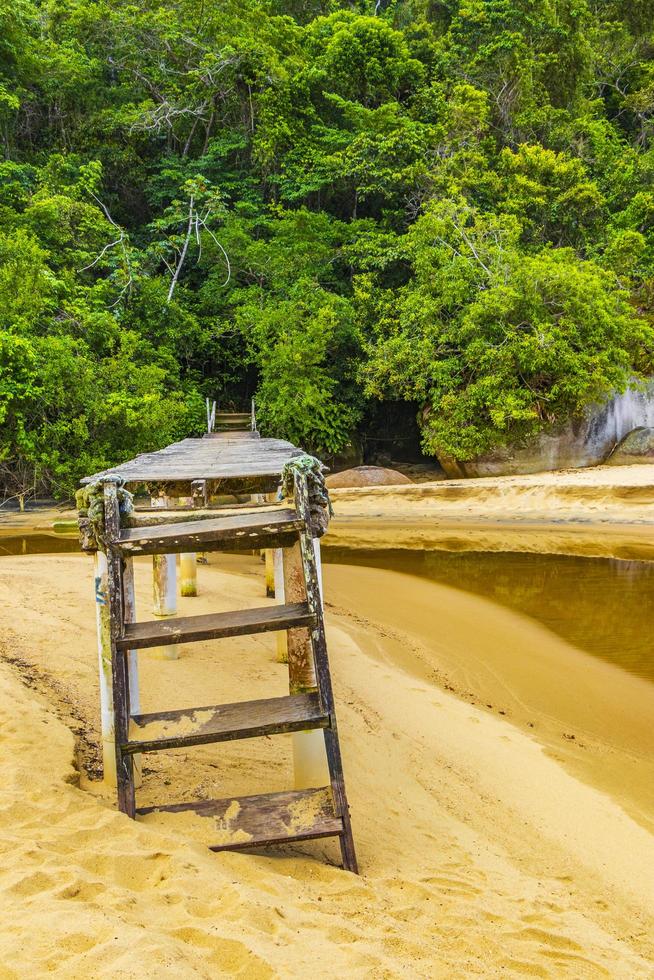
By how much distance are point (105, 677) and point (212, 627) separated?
2.23 ft

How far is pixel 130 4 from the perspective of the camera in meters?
22.8

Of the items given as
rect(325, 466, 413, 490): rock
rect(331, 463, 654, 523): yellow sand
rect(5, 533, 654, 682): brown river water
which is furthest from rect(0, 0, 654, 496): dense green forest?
rect(5, 533, 654, 682): brown river water

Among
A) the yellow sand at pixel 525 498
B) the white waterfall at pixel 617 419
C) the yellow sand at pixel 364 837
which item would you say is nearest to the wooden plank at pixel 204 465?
the yellow sand at pixel 364 837

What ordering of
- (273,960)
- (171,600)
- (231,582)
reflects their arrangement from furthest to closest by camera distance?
1. (231,582)
2. (171,600)
3. (273,960)

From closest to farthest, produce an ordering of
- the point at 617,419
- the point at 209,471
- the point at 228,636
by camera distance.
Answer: the point at 228,636 → the point at 209,471 → the point at 617,419

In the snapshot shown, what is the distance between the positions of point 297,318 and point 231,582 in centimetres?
1116

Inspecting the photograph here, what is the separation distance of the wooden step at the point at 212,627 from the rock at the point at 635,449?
15903mm

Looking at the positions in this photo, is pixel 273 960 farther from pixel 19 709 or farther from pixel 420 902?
pixel 19 709

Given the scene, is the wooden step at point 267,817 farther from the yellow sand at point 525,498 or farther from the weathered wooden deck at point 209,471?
the yellow sand at point 525,498

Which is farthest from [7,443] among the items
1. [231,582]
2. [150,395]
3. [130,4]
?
[130,4]

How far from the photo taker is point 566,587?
9.54 meters

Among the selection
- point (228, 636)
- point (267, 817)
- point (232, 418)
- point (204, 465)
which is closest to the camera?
point (267, 817)

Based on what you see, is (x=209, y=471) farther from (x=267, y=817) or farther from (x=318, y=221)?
(x=318, y=221)

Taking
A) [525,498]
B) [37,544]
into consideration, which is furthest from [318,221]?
[37,544]
